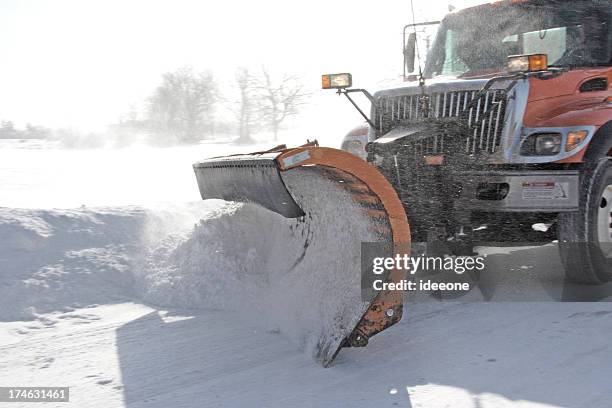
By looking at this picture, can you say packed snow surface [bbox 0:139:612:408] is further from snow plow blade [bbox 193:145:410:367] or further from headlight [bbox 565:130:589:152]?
headlight [bbox 565:130:589:152]

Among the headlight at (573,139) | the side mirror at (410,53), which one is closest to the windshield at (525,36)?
the side mirror at (410,53)

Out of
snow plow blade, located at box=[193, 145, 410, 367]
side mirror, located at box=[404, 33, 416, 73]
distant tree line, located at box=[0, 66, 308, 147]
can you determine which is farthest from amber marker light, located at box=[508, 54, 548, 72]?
distant tree line, located at box=[0, 66, 308, 147]

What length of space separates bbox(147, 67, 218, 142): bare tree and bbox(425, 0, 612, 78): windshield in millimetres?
35454

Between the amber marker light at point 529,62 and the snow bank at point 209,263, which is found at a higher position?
the amber marker light at point 529,62

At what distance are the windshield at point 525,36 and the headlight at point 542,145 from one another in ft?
2.60

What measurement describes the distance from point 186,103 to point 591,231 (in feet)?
127

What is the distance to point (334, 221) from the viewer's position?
155 inches

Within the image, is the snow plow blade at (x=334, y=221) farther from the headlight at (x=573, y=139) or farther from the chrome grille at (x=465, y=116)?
the headlight at (x=573, y=139)

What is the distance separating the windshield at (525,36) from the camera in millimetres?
4922

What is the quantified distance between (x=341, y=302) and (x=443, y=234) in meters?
1.36

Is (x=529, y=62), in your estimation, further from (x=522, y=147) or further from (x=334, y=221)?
(x=334, y=221)

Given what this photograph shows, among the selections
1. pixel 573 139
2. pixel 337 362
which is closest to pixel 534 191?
pixel 573 139

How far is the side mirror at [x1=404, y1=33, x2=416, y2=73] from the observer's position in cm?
615

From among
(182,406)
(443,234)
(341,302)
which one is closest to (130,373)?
(182,406)
